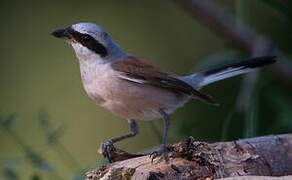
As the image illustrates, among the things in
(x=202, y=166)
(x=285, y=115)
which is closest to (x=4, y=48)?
(x=285, y=115)

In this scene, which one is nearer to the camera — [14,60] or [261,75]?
[261,75]

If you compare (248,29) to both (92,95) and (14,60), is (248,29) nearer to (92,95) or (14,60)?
(92,95)

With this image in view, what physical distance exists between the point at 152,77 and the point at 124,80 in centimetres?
18

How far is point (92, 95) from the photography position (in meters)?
2.60

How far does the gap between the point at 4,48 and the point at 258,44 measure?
2.77 meters

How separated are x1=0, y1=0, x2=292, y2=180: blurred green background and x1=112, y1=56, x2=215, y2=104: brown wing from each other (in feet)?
3.30

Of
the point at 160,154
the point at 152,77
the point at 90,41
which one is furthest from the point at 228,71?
the point at 160,154

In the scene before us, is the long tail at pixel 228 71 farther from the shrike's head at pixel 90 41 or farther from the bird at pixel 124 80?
the shrike's head at pixel 90 41

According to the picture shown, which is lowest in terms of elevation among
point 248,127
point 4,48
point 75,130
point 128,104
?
point 75,130

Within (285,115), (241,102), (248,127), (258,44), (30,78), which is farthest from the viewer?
(30,78)

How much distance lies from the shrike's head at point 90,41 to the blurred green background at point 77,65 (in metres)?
1.22

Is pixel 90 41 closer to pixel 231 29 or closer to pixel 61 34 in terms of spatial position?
pixel 61 34

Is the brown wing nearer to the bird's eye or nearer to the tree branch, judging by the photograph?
the bird's eye

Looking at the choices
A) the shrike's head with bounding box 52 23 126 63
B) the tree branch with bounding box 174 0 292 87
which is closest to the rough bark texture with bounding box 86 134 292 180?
the shrike's head with bounding box 52 23 126 63
